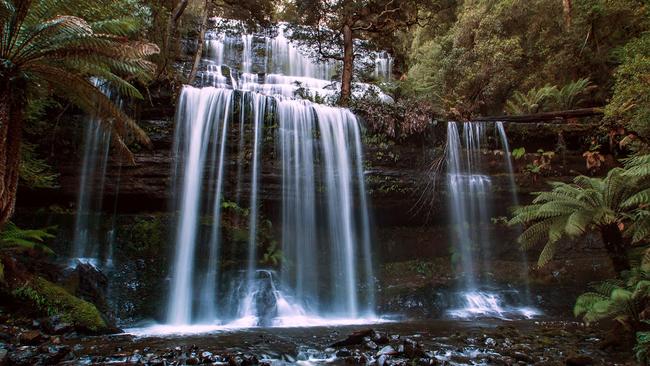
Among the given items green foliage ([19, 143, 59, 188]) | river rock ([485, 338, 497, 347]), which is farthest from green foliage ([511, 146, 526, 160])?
green foliage ([19, 143, 59, 188])

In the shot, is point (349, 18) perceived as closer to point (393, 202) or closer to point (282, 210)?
point (393, 202)

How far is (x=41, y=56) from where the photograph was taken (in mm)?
5469

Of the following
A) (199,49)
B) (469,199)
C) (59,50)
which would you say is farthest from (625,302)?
(199,49)

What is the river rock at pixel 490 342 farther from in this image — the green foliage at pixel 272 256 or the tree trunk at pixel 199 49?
the tree trunk at pixel 199 49

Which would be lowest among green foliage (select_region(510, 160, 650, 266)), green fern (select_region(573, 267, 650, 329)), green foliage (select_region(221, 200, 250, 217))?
green fern (select_region(573, 267, 650, 329))

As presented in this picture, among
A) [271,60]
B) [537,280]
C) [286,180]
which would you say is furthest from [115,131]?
[271,60]

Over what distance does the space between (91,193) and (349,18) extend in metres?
9.68

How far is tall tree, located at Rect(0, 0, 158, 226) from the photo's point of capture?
5242 mm

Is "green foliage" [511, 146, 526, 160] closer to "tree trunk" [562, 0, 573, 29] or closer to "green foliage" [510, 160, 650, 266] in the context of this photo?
"green foliage" [510, 160, 650, 266]

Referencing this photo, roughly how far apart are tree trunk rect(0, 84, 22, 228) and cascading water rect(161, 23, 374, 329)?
394 centimetres

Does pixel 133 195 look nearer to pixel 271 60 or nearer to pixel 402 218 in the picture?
pixel 402 218

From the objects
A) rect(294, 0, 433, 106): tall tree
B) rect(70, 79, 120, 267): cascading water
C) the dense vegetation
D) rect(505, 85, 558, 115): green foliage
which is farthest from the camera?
rect(294, 0, 433, 106): tall tree

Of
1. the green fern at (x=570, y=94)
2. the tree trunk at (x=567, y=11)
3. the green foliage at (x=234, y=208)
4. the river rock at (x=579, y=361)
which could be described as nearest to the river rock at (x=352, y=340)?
the river rock at (x=579, y=361)

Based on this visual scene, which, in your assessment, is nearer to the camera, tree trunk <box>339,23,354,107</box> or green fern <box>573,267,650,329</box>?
green fern <box>573,267,650,329</box>
